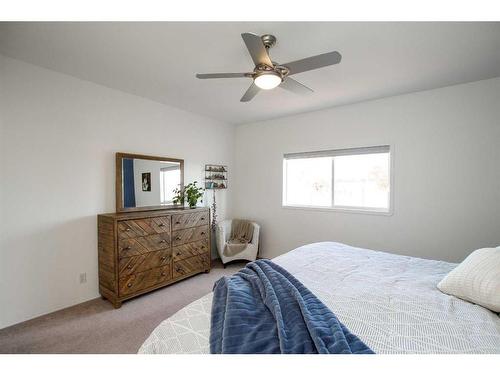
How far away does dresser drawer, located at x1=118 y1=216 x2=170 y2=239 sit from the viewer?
2432mm

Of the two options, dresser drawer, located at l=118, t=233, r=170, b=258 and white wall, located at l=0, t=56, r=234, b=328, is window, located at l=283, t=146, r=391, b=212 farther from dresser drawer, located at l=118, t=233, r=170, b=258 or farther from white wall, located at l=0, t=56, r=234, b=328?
white wall, located at l=0, t=56, r=234, b=328

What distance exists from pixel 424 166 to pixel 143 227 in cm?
334

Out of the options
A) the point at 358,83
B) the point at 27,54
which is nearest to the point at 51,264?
the point at 27,54

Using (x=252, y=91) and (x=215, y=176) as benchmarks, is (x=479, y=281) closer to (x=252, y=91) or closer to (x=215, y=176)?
(x=252, y=91)

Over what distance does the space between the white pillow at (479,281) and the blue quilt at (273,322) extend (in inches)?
31.7

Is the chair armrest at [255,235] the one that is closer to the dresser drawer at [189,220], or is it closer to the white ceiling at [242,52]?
the dresser drawer at [189,220]

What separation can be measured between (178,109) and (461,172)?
144 inches

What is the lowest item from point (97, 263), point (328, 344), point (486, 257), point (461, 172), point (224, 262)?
point (224, 262)

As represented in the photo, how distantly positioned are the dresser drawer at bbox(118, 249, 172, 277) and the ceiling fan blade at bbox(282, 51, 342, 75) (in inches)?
94.1

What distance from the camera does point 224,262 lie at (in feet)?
11.9

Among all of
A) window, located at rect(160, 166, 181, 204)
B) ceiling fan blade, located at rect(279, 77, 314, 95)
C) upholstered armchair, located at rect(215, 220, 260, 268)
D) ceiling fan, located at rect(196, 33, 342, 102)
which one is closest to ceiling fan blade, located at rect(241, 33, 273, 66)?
ceiling fan, located at rect(196, 33, 342, 102)

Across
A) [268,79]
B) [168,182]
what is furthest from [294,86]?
[168,182]
